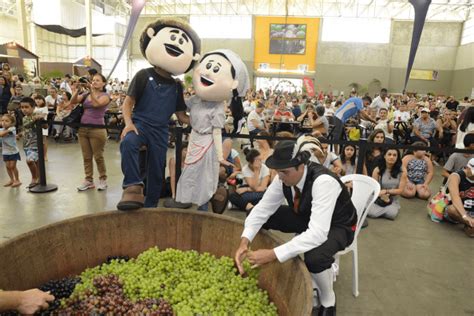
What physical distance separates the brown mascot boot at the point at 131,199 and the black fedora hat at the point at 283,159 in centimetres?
96

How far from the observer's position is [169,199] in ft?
12.9

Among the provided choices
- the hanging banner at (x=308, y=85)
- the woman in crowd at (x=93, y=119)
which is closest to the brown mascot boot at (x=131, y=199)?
the woman in crowd at (x=93, y=119)

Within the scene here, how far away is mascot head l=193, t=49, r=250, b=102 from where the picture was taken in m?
2.67

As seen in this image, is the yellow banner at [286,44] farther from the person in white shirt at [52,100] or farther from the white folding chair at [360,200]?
the white folding chair at [360,200]

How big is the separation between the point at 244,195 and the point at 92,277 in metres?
1.90

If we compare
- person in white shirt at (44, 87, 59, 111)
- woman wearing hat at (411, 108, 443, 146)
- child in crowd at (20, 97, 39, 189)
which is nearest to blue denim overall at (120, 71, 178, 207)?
child in crowd at (20, 97, 39, 189)

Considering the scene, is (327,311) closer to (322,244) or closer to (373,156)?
(322,244)

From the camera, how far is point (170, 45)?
8.44ft

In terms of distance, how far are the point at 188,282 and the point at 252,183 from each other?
178 cm

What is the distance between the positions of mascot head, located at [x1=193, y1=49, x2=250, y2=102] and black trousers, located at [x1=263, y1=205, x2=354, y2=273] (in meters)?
1.03

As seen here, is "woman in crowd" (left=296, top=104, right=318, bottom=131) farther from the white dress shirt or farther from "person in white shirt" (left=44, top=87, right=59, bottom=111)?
"person in white shirt" (left=44, top=87, right=59, bottom=111)

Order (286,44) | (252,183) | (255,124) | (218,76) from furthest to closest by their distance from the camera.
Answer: (286,44), (255,124), (252,183), (218,76)

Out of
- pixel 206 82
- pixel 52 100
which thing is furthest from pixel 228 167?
pixel 52 100

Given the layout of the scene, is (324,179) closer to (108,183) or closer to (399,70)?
(108,183)
